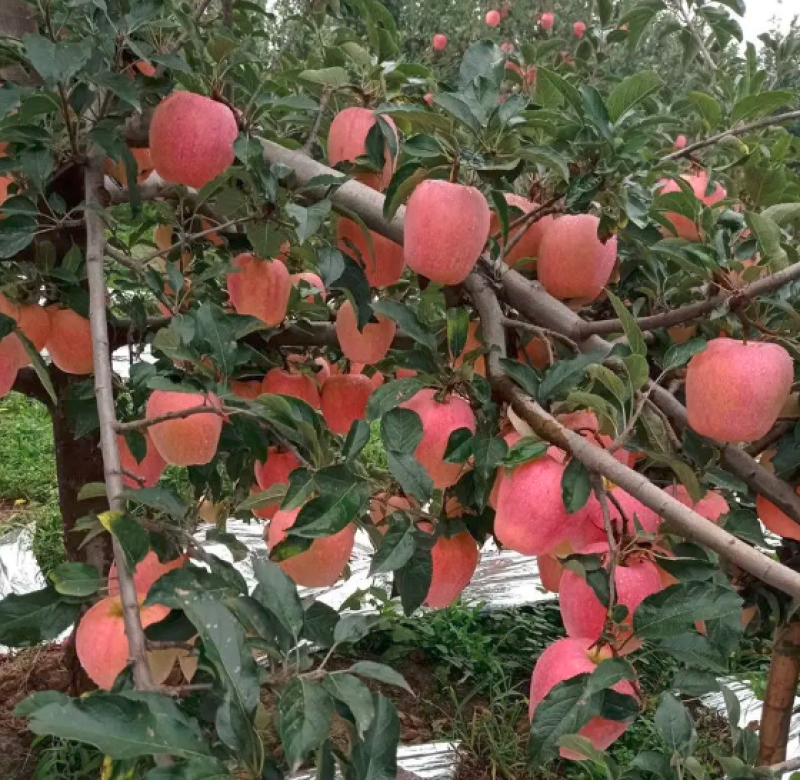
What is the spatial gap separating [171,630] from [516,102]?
55 cm

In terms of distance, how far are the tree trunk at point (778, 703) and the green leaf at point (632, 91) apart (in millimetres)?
797

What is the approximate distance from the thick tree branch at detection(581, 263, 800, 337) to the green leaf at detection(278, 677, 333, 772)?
0.47 m

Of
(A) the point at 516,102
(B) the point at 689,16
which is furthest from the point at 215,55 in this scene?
(B) the point at 689,16

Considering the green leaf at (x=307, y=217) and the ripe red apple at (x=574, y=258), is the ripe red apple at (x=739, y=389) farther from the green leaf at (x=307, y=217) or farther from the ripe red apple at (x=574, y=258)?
the green leaf at (x=307, y=217)

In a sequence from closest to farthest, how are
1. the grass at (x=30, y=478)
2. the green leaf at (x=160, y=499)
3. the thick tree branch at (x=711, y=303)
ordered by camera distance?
the green leaf at (x=160, y=499) → the thick tree branch at (x=711, y=303) → the grass at (x=30, y=478)

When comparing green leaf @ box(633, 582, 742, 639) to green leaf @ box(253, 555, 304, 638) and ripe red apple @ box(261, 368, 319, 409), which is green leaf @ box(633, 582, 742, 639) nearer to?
green leaf @ box(253, 555, 304, 638)

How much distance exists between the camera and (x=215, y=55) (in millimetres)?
1002

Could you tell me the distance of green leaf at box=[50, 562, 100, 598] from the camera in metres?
0.64

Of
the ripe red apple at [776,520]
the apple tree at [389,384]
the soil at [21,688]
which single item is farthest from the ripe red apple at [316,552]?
the soil at [21,688]

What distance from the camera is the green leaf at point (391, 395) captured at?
0.78 meters

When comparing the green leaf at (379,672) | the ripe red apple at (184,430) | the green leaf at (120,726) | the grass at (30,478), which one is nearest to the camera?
the green leaf at (120,726)

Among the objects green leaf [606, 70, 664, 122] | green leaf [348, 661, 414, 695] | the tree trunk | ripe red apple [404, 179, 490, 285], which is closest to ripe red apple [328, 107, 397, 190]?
ripe red apple [404, 179, 490, 285]

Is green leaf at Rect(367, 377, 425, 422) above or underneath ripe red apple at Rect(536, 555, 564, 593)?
above

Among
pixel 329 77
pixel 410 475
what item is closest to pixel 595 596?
pixel 410 475
